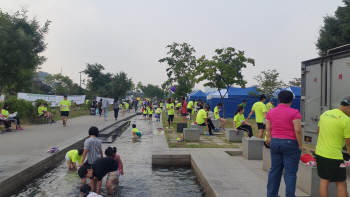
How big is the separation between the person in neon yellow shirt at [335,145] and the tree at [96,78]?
54312 mm

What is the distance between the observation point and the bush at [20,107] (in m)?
14.8

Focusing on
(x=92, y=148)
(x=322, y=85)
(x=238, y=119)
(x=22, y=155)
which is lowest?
(x=22, y=155)

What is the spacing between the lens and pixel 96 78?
57125 mm

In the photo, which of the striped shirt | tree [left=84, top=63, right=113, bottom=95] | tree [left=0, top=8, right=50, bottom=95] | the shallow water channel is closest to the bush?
tree [left=0, top=8, right=50, bottom=95]

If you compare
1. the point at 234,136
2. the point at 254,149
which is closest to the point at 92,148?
the point at 254,149

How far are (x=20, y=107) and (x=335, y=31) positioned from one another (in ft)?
79.2

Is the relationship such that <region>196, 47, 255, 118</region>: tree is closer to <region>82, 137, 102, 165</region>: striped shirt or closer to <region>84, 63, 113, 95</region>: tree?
<region>82, 137, 102, 165</region>: striped shirt

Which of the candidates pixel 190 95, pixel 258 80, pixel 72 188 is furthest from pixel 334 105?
pixel 190 95

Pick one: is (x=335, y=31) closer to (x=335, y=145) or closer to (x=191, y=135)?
(x=191, y=135)

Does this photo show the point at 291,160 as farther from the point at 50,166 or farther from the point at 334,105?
the point at 50,166

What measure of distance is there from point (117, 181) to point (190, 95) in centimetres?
2611

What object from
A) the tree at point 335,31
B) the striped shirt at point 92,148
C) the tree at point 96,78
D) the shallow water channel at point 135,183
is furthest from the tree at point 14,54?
the tree at point 96,78

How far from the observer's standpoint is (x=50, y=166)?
7086 millimetres

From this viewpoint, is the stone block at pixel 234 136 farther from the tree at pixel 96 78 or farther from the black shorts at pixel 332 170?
the tree at pixel 96 78
